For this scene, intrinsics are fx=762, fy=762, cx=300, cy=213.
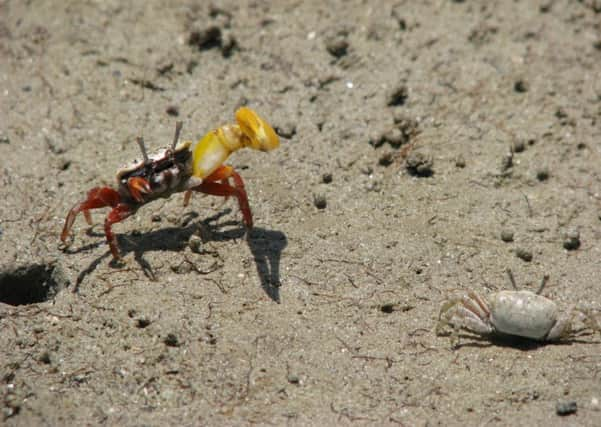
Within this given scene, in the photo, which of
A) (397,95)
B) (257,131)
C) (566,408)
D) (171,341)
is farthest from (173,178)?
(566,408)

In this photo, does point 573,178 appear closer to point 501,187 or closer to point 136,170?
point 501,187

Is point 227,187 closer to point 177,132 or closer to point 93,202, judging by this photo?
point 177,132

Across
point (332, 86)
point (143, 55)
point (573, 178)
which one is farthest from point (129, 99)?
point (573, 178)

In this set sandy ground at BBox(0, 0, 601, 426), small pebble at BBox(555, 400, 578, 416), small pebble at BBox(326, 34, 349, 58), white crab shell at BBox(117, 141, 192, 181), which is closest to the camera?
small pebble at BBox(555, 400, 578, 416)

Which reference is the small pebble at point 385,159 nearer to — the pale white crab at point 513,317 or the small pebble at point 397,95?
the small pebble at point 397,95

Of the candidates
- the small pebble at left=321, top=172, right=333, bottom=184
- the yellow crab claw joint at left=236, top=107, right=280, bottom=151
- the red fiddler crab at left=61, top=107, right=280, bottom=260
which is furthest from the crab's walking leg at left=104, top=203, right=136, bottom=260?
the small pebble at left=321, top=172, right=333, bottom=184

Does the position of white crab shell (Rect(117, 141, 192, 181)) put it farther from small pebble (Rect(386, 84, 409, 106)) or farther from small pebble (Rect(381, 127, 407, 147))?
small pebble (Rect(386, 84, 409, 106))

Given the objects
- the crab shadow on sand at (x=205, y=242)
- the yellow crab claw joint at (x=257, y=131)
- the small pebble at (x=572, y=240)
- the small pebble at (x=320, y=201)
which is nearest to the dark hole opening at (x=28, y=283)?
the crab shadow on sand at (x=205, y=242)
